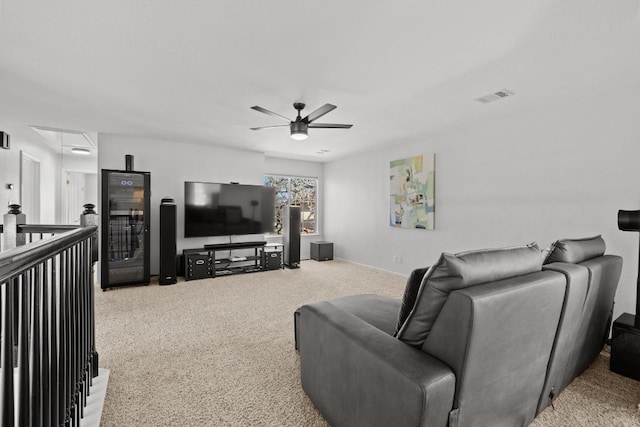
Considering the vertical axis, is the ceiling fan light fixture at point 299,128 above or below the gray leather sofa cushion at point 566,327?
above

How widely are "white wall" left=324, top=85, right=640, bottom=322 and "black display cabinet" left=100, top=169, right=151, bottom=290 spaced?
12.9ft

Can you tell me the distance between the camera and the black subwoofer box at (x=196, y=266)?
4.83m

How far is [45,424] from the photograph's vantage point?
1113 mm

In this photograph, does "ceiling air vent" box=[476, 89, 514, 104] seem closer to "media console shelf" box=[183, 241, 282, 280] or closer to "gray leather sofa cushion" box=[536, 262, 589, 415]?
"gray leather sofa cushion" box=[536, 262, 589, 415]

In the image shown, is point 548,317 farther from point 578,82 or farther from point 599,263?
point 578,82

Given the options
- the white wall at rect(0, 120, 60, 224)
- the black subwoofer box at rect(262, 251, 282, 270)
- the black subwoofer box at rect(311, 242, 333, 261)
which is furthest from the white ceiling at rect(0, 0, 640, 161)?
the black subwoofer box at rect(311, 242, 333, 261)

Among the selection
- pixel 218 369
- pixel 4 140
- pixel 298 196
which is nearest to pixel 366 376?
pixel 218 369

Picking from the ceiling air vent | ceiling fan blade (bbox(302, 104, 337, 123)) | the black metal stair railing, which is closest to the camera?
the black metal stair railing

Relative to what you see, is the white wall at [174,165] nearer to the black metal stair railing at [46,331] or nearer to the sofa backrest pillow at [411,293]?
the black metal stair railing at [46,331]

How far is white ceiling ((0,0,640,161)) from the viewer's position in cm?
181

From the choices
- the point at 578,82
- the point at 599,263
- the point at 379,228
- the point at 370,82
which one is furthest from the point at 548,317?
the point at 379,228

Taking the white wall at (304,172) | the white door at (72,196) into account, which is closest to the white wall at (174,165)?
the white wall at (304,172)

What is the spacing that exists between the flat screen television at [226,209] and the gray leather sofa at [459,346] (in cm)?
393

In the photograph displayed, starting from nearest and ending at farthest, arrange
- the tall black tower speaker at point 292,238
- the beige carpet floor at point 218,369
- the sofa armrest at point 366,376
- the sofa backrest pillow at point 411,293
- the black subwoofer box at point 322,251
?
1. the sofa armrest at point 366,376
2. the sofa backrest pillow at point 411,293
3. the beige carpet floor at point 218,369
4. the tall black tower speaker at point 292,238
5. the black subwoofer box at point 322,251
